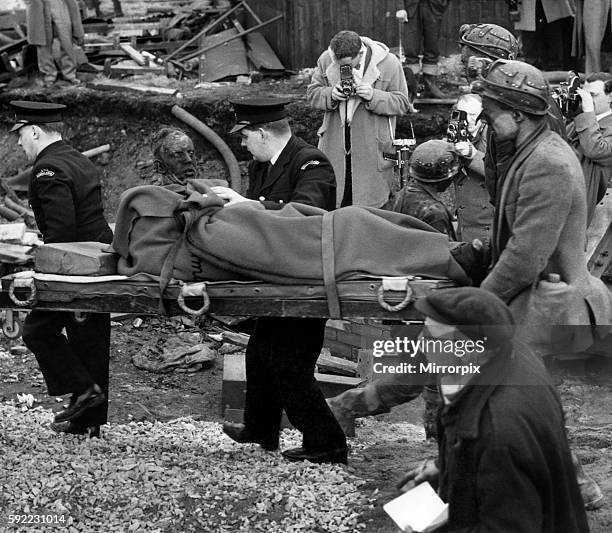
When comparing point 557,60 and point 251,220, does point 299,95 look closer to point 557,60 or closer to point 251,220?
point 557,60

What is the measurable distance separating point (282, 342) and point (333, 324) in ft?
8.40

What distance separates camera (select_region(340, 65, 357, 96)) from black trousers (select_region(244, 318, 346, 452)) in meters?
3.48

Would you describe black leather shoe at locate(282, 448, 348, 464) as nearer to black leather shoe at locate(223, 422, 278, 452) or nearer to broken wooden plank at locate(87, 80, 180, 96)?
black leather shoe at locate(223, 422, 278, 452)

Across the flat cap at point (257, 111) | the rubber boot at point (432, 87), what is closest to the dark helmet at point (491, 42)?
the flat cap at point (257, 111)

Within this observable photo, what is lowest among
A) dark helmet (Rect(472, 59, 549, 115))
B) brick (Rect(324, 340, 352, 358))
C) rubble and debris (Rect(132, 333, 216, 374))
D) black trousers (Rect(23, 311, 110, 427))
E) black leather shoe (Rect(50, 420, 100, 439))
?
rubble and debris (Rect(132, 333, 216, 374))

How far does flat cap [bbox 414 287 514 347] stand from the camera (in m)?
3.84

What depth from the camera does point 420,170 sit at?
6.38 metres

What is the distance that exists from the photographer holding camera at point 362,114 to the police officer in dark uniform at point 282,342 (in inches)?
105

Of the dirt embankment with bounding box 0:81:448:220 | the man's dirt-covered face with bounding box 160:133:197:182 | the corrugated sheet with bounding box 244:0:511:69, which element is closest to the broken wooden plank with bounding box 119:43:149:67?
the dirt embankment with bounding box 0:81:448:220

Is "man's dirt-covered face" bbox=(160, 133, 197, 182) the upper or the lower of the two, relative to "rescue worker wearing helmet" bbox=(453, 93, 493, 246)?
upper

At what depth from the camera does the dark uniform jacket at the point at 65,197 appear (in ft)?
21.8

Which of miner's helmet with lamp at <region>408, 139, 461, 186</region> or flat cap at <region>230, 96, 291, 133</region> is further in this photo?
flat cap at <region>230, 96, 291, 133</region>

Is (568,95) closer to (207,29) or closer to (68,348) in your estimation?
(68,348)

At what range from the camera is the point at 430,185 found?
21.1ft
